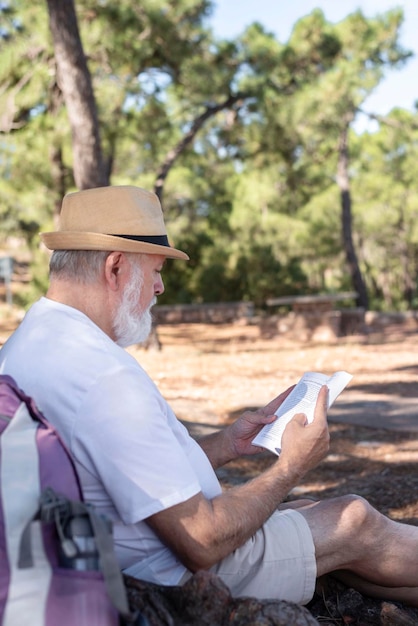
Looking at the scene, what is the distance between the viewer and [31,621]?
1.46m

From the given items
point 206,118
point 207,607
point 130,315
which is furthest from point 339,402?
point 206,118

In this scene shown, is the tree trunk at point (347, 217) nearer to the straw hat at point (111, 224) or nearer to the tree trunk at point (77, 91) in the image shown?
the tree trunk at point (77, 91)

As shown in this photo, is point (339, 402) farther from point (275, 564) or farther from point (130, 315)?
point (130, 315)

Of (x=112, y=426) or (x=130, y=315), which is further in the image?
(x=130, y=315)

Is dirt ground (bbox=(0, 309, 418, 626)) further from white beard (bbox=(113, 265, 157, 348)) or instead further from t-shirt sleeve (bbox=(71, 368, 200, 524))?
white beard (bbox=(113, 265, 157, 348))

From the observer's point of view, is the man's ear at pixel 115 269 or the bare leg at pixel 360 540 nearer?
the man's ear at pixel 115 269

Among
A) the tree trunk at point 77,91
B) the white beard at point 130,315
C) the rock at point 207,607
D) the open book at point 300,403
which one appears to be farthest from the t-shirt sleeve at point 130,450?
Result: the tree trunk at point 77,91

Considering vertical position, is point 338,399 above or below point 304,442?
below

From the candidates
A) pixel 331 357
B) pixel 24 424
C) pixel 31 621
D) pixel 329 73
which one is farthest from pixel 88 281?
pixel 329 73

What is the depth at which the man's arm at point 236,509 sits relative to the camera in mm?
1823

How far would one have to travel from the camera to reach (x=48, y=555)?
4.93 ft

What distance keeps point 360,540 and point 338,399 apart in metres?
5.29

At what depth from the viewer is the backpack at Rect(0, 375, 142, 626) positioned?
1.46m

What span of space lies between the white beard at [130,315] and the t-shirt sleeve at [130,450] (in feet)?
1.08
